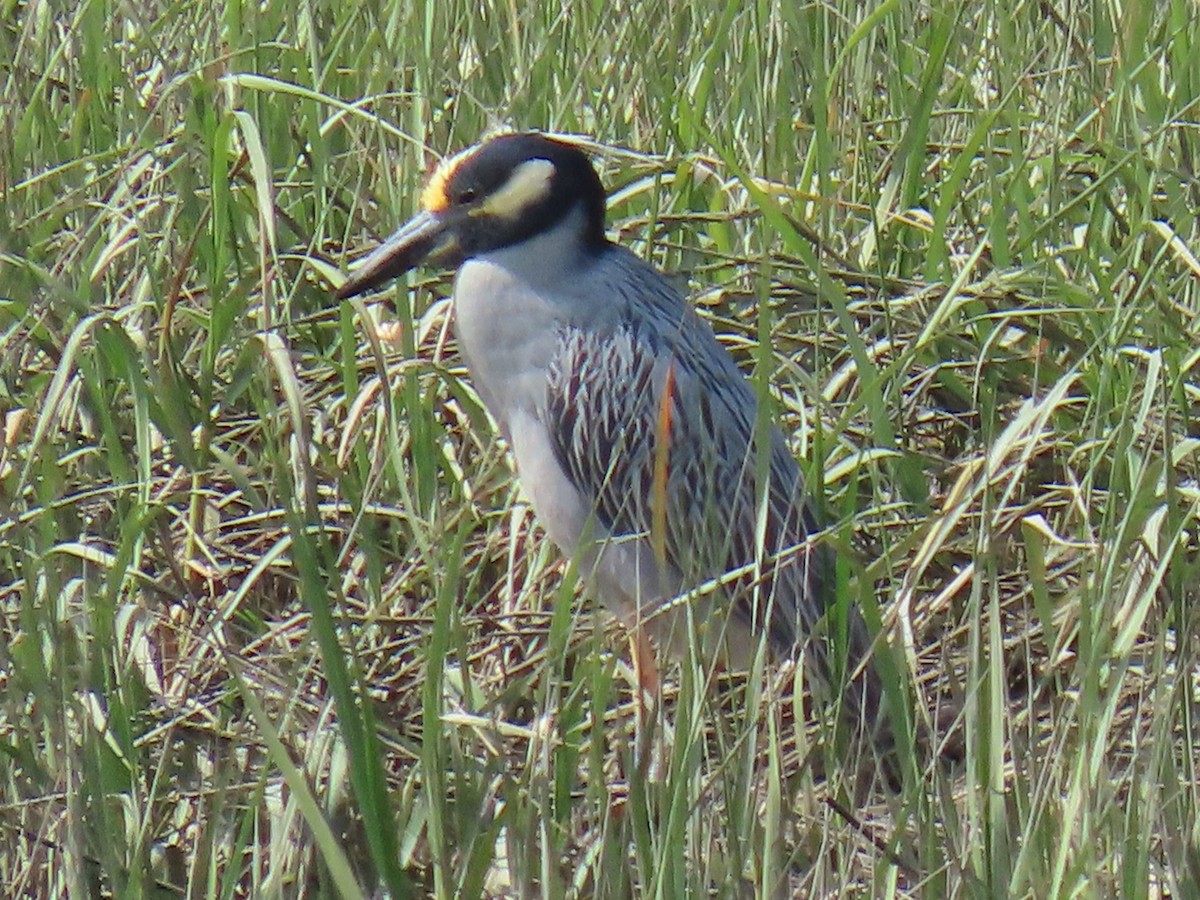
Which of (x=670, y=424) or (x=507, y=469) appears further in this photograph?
(x=507, y=469)

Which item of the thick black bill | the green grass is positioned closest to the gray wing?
the green grass

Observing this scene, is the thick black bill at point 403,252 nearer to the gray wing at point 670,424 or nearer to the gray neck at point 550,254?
the gray neck at point 550,254

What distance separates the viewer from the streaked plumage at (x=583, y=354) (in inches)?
121

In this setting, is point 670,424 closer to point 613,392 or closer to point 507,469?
point 613,392

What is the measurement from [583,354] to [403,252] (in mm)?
301

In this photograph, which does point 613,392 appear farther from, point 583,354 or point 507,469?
point 507,469

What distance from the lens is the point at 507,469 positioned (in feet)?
10.4

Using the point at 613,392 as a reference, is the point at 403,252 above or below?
above

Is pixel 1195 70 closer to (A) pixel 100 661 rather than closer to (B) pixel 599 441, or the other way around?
(B) pixel 599 441

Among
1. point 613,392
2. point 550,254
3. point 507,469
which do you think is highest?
point 550,254

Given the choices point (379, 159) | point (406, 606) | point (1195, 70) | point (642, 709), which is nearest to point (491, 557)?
point (406, 606)

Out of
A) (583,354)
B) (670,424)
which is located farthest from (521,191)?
(670,424)

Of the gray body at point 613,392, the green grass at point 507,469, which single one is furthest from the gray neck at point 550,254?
the green grass at point 507,469

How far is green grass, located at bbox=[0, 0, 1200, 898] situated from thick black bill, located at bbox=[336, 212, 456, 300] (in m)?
0.05
